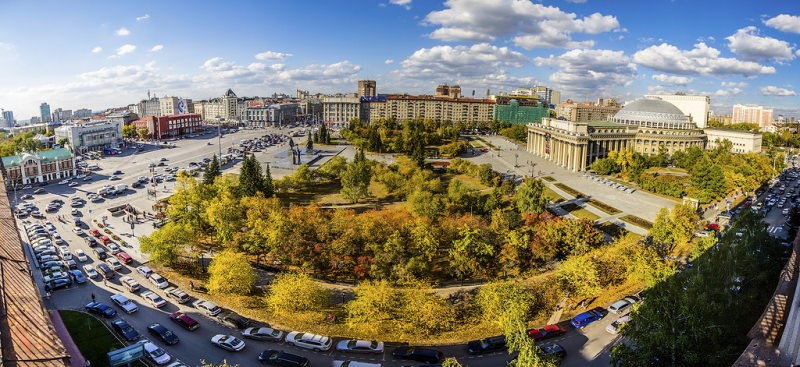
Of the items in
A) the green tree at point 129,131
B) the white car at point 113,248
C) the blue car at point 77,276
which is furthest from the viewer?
the green tree at point 129,131

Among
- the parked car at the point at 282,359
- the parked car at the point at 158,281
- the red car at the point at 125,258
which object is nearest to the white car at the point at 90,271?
the red car at the point at 125,258

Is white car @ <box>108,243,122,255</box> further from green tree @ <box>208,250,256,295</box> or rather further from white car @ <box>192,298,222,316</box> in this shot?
white car @ <box>192,298,222,316</box>

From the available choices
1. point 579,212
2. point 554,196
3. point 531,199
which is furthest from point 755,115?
point 531,199

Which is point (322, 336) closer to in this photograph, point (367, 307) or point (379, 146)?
point (367, 307)

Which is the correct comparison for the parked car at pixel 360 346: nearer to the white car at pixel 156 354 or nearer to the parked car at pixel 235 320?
the parked car at pixel 235 320

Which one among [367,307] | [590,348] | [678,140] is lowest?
[590,348]

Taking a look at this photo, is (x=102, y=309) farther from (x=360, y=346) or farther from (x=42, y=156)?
(x=42, y=156)

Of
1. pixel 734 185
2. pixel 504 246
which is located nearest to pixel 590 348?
pixel 504 246
